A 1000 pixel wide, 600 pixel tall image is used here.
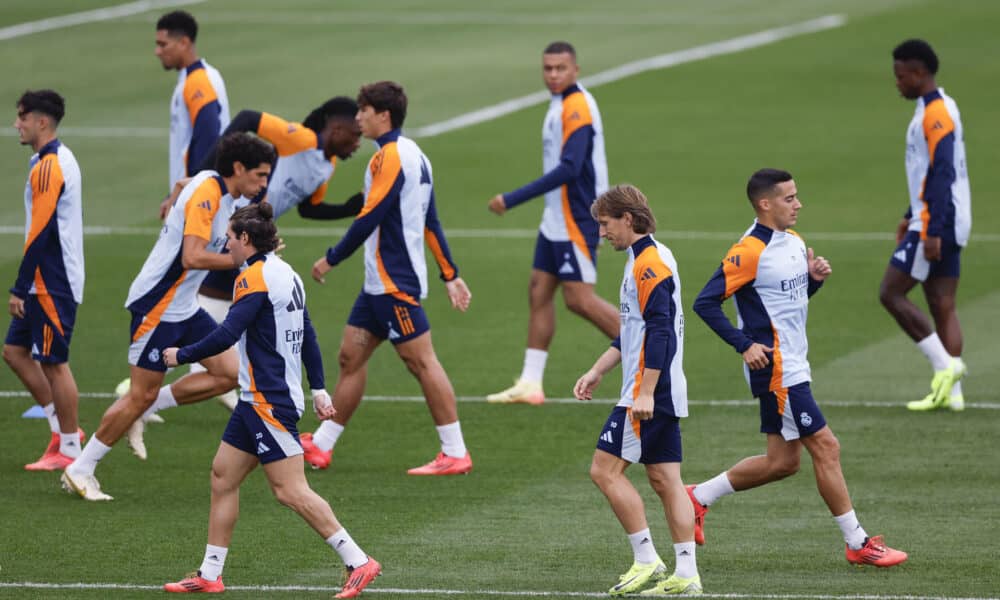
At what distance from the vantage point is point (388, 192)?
1124 cm

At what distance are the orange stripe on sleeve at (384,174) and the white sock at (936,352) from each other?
460cm

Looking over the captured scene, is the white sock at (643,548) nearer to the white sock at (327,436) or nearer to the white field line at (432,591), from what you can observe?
the white field line at (432,591)

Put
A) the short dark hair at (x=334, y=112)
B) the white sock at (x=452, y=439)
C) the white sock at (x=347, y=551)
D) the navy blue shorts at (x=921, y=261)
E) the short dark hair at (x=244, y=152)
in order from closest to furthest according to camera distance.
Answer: the white sock at (x=347, y=551)
the short dark hair at (x=244, y=152)
the white sock at (x=452, y=439)
the short dark hair at (x=334, y=112)
the navy blue shorts at (x=921, y=261)

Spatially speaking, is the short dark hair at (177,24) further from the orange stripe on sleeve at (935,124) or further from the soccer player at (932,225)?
the orange stripe on sleeve at (935,124)

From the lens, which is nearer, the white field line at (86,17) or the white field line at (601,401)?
the white field line at (601,401)

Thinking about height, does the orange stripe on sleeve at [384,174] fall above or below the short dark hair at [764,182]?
below

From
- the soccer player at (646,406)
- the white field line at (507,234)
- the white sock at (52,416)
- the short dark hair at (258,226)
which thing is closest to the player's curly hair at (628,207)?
the soccer player at (646,406)

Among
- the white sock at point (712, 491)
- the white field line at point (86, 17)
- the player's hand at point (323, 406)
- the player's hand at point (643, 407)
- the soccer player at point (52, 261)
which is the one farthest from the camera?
the white field line at point (86, 17)

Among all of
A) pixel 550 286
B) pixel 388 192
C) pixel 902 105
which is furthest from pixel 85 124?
pixel 388 192

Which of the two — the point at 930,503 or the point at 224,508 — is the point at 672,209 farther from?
the point at 224,508

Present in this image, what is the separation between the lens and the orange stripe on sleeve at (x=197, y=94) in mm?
13844

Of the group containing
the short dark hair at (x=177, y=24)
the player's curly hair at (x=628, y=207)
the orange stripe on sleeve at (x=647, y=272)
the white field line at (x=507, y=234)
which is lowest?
the white field line at (x=507, y=234)

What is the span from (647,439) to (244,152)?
10.2 ft

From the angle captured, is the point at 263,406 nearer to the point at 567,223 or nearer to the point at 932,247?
the point at 567,223
